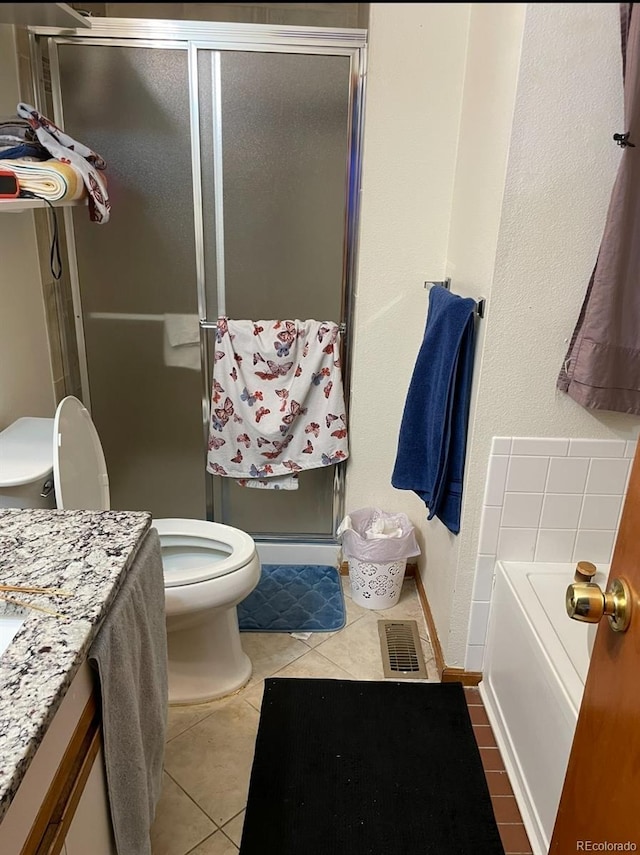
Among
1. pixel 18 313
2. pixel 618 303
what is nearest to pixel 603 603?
pixel 618 303

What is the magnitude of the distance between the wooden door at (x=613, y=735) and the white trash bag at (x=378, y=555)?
1284 millimetres

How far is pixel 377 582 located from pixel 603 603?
4.87 feet

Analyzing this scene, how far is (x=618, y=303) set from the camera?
5.03 feet

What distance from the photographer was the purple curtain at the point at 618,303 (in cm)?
140

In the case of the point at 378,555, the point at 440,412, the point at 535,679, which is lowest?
the point at 378,555

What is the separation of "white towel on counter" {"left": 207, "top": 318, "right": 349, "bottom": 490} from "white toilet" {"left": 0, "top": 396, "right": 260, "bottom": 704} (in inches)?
16.4

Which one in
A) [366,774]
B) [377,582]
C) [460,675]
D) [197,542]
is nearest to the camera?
[366,774]

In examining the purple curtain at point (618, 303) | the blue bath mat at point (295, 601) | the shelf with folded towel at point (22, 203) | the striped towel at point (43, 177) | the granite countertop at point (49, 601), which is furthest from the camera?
the blue bath mat at point (295, 601)

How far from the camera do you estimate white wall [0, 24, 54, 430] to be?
1957 mm

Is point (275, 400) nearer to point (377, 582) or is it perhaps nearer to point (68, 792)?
point (377, 582)

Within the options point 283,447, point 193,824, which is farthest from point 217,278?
point 193,824

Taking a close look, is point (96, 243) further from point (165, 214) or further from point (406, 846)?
point (406, 846)

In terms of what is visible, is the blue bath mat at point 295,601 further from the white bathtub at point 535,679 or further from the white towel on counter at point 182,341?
the white towel on counter at point 182,341

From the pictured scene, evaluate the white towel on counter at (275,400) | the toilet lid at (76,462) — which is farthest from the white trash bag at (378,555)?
the toilet lid at (76,462)
